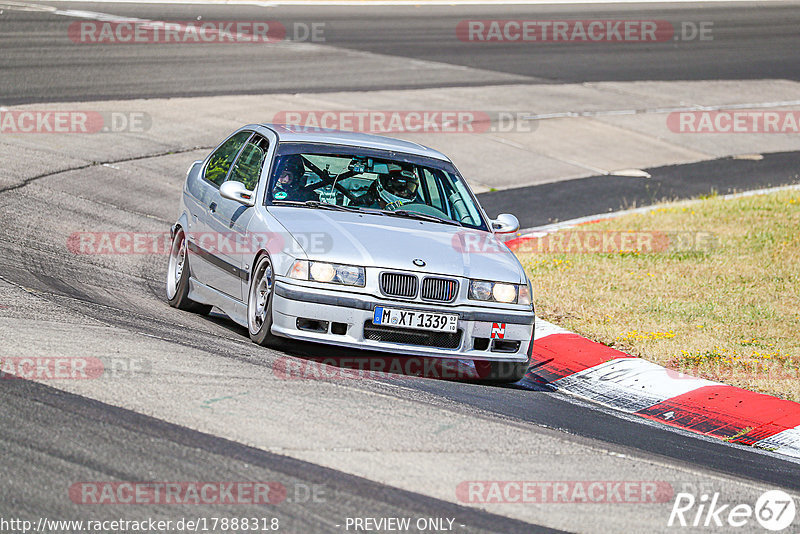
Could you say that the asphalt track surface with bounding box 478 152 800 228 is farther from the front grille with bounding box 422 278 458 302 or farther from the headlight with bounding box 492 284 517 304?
the front grille with bounding box 422 278 458 302

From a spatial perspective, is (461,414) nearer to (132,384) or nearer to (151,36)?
(132,384)

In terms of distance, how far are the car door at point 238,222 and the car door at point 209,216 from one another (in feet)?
0.06

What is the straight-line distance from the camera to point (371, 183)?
8930mm

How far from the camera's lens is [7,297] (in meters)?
7.87

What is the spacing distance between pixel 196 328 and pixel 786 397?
4.31 meters
